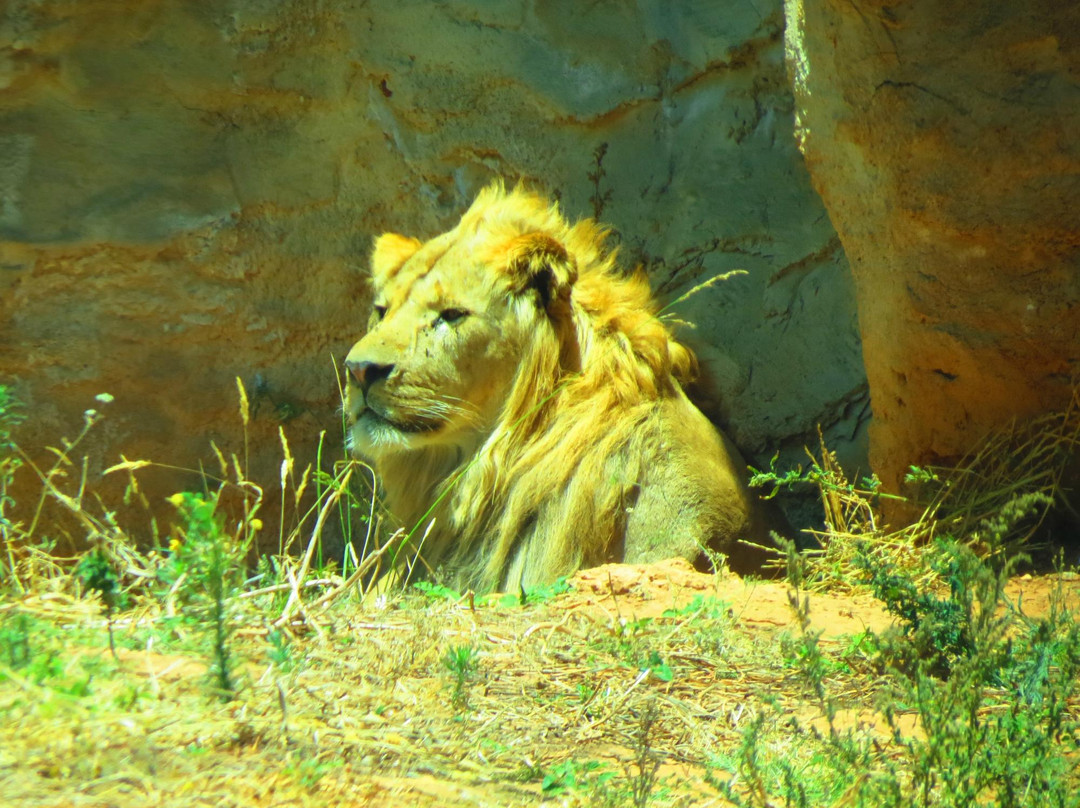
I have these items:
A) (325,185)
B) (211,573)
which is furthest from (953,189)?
(325,185)

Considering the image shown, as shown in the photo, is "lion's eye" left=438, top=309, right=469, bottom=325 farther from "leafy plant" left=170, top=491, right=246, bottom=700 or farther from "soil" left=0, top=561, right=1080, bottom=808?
"leafy plant" left=170, top=491, right=246, bottom=700

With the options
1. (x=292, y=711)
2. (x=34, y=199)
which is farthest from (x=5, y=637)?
(x=34, y=199)

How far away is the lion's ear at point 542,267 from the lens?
5652 mm

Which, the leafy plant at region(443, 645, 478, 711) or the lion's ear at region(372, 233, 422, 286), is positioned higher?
the lion's ear at region(372, 233, 422, 286)

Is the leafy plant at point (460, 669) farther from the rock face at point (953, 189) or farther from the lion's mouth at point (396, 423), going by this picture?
the rock face at point (953, 189)

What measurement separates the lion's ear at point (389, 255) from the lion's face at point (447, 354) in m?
0.38

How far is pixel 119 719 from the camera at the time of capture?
2561mm

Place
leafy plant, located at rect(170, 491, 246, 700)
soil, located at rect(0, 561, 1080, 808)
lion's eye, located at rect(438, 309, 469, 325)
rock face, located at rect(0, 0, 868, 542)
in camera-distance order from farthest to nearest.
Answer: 1. rock face, located at rect(0, 0, 868, 542)
2. lion's eye, located at rect(438, 309, 469, 325)
3. leafy plant, located at rect(170, 491, 246, 700)
4. soil, located at rect(0, 561, 1080, 808)

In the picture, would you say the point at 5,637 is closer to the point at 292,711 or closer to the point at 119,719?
the point at 119,719

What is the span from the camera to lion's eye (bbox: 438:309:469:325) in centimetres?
562

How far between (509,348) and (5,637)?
3095mm

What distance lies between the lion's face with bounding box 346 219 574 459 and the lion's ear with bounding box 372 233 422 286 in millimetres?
376

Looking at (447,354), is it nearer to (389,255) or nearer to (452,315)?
(452,315)

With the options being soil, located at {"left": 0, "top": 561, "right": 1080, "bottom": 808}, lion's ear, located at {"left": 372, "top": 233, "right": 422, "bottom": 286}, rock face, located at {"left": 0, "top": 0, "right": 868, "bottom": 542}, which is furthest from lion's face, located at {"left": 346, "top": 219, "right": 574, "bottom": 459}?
soil, located at {"left": 0, "top": 561, "right": 1080, "bottom": 808}
